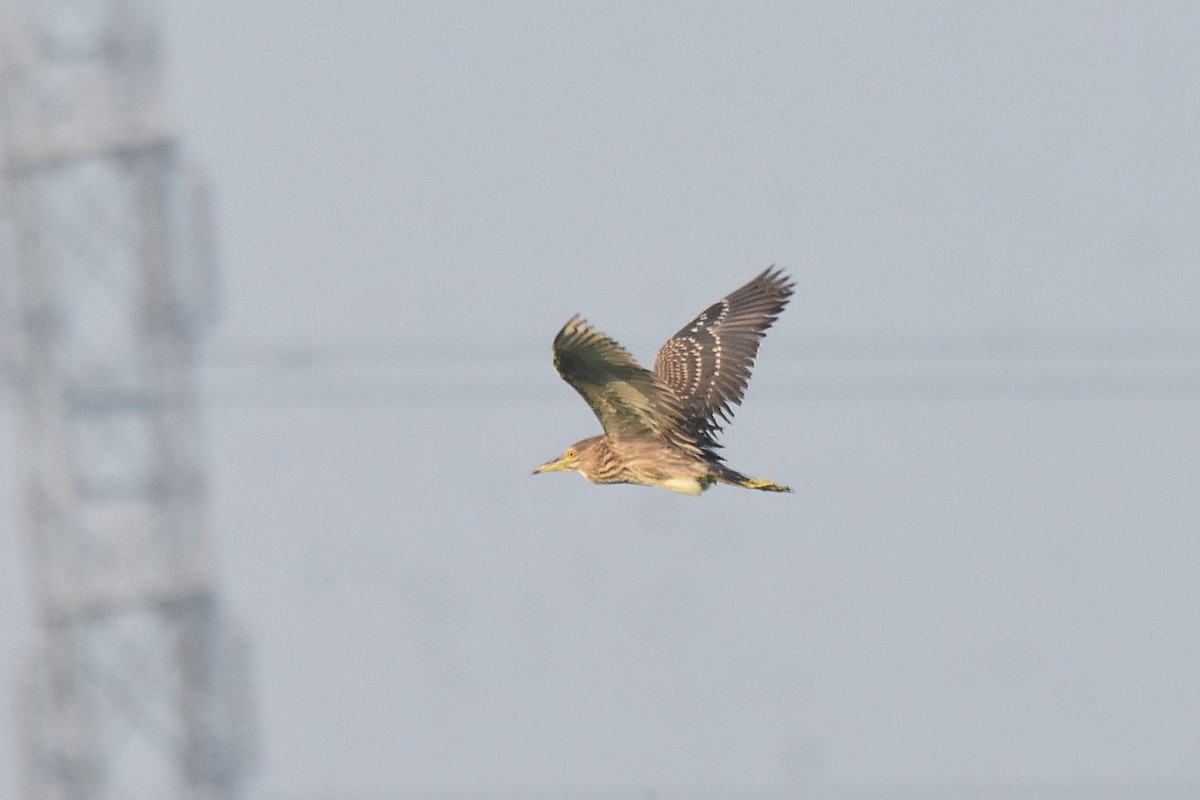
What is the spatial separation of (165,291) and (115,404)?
117 cm

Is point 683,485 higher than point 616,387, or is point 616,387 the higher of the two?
point 616,387

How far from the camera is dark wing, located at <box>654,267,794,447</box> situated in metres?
22.5

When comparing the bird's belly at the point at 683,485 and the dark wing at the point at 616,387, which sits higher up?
the dark wing at the point at 616,387

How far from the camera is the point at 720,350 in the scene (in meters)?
22.9

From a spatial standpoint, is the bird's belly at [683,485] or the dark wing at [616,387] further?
the bird's belly at [683,485]

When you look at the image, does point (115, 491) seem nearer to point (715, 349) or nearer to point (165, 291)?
point (165, 291)

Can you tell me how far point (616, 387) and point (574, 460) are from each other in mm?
1225

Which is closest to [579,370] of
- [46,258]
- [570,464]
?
[570,464]

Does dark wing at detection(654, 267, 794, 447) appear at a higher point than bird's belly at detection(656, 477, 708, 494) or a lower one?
higher

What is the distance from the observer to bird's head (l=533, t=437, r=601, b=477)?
22.2m

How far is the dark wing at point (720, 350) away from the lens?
74.0ft

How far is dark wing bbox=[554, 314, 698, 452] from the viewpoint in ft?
67.5

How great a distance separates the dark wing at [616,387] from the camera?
20578 millimetres

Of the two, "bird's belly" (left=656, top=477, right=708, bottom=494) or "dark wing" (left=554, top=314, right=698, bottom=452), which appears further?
"bird's belly" (left=656, top=477, right=708, bottom=494)
